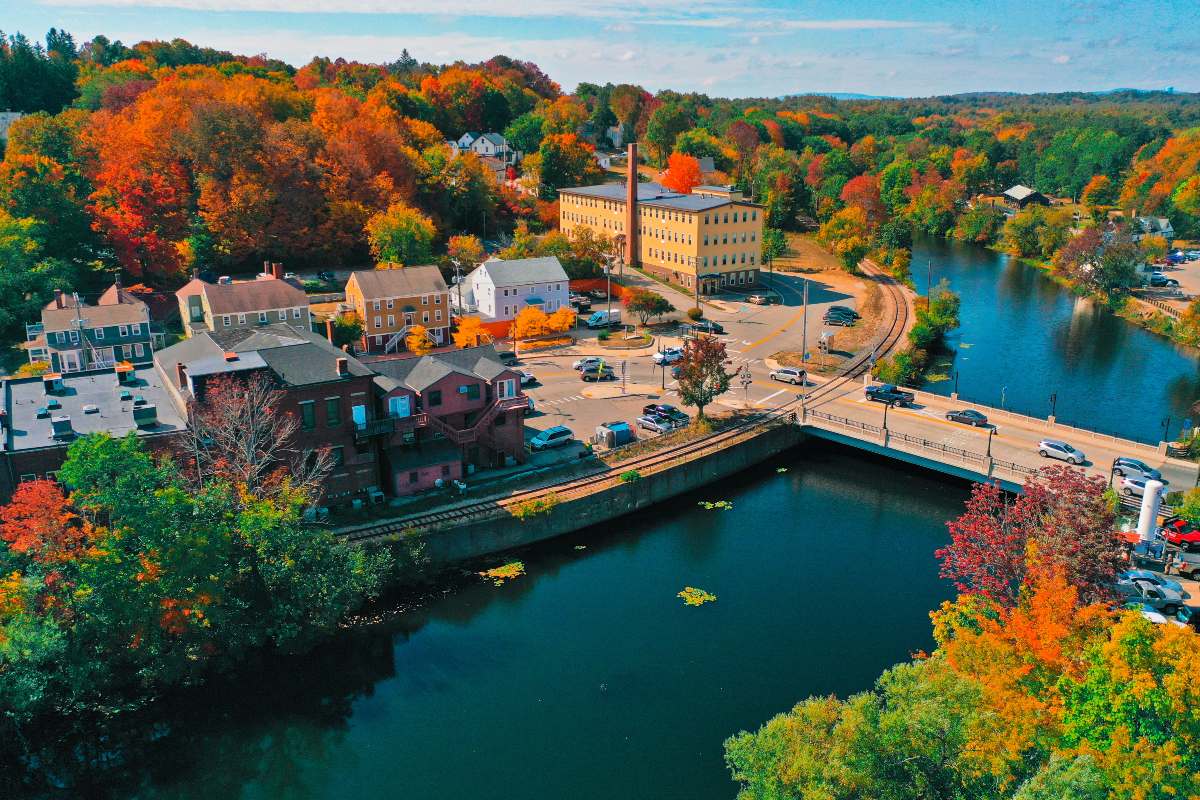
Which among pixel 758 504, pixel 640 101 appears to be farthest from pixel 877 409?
pixel 640 101

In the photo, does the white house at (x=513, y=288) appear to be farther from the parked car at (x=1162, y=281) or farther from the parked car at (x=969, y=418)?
the parked car at (x=1162, y=281)

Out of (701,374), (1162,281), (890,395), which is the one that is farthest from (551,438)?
(1162,281)

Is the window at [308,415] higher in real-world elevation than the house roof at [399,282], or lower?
lower

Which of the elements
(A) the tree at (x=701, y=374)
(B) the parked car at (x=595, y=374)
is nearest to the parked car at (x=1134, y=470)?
(A) the tree at (x=701, y=374)

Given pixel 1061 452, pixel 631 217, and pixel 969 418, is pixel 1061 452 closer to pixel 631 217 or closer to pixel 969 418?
pixel 969 418

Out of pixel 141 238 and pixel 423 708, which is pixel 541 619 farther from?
pixel 141 238

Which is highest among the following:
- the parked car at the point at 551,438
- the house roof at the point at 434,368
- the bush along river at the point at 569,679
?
the house roof at the point at 434,368
